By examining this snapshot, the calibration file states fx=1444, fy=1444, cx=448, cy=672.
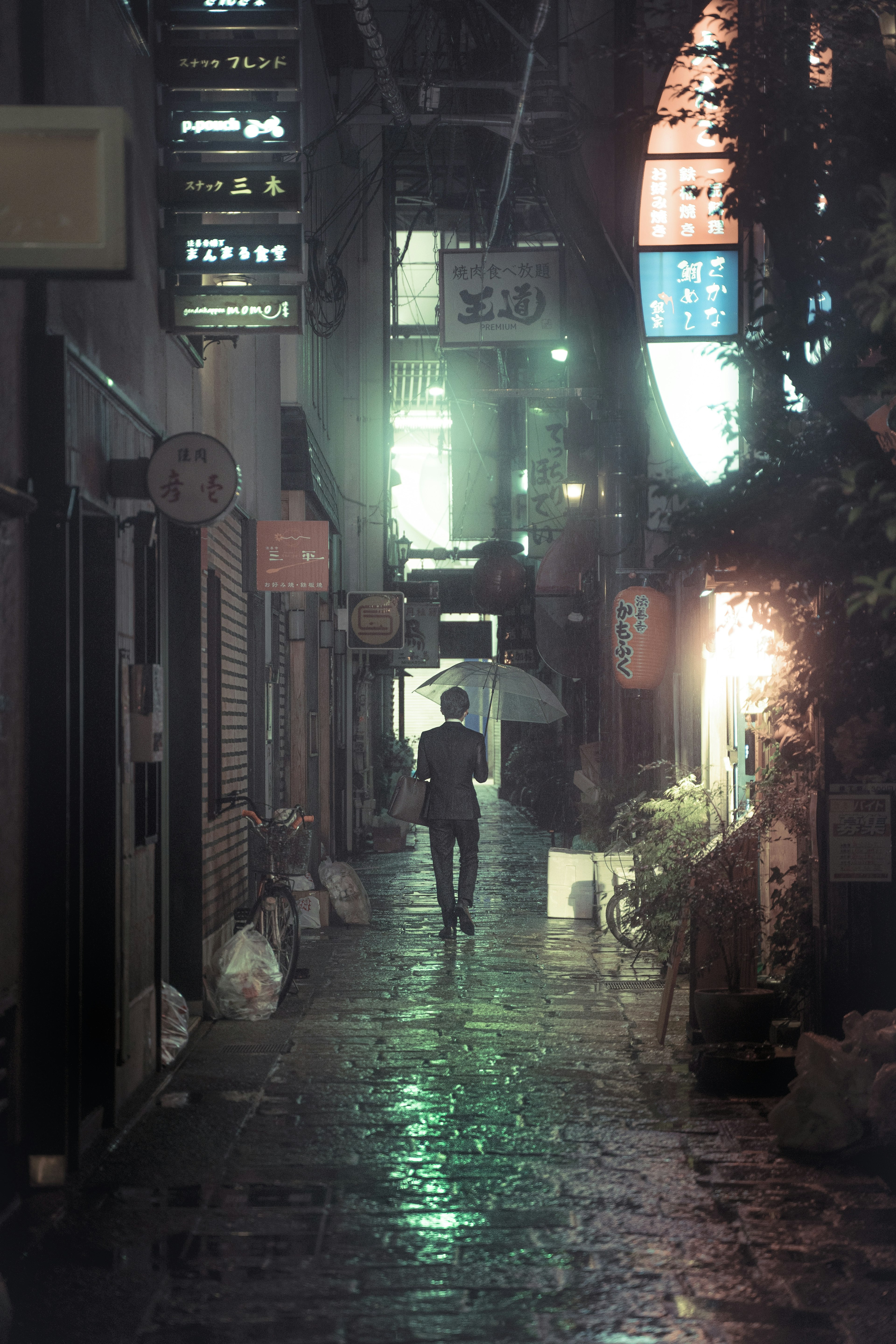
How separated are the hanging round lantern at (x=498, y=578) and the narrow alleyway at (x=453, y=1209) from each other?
58.5ft

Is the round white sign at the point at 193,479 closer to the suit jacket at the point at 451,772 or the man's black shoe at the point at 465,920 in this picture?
the suit jacket at the point at 451,772

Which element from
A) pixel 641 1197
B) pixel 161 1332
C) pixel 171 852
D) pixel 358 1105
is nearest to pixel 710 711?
pixel 171 852

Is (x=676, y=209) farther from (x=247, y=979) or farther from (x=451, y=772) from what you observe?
(x=247, y=979)

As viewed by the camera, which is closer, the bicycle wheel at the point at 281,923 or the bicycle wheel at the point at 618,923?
the bicycle wheel at the point at 281,923

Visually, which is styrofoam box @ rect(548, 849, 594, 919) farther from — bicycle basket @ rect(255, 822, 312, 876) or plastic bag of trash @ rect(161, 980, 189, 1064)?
plastic bag of trash @ rect(161, 980, 189, 1064)

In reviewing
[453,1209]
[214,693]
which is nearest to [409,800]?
[214,693]

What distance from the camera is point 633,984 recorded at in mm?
11477

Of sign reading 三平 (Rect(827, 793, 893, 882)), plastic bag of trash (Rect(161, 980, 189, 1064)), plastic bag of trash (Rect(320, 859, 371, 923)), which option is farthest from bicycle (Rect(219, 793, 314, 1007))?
sign reading 三平 (Rect(827, 793, 893, 882))

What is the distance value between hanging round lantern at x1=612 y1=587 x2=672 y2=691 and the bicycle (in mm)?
4880

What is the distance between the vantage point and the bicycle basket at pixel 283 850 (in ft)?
35.2

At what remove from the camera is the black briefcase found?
14070 millimetres

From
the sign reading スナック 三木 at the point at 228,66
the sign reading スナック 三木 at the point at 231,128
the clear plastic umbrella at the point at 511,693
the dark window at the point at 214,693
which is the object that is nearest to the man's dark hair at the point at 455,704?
the dark window at the point at 214,693

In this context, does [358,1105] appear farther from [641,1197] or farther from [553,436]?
[553,436]

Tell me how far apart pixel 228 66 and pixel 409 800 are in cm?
719
